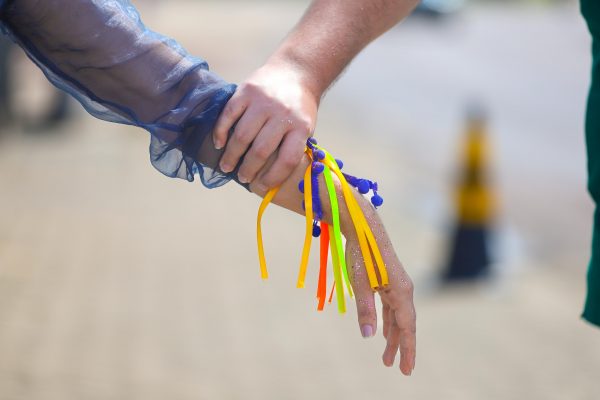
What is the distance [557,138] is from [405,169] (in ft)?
9.60

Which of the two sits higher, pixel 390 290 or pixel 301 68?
pixel 301 68

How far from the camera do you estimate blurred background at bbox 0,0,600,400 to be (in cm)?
430

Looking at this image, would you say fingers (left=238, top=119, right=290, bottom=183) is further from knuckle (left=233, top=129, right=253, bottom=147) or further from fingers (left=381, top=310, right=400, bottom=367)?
fingers (left=381, top=310, right=400, bottom=367)

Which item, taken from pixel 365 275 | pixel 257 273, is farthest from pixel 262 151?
pixel 257 273

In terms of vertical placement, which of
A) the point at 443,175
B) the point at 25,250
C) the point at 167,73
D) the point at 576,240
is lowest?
the point at 25,250

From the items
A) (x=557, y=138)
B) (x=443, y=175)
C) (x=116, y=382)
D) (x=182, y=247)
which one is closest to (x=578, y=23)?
(x=557, y=138)

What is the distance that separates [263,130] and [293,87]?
0.48 ft

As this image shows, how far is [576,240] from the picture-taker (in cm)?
702

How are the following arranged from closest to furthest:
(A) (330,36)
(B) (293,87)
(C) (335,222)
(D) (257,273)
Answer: (C) (335,222) < (B) (293,87) < (A) (330,36) < (D) (257,273)

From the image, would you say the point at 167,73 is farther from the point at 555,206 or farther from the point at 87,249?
the point at 555,206

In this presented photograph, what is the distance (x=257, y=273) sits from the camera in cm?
578

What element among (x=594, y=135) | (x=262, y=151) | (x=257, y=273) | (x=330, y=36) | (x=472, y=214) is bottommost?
(x=262, y=151)

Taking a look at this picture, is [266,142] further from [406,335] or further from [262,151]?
[406,335]

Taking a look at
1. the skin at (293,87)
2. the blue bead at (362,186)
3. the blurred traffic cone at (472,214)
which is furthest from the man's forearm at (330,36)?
the blurred traffic cone at (472,214)
